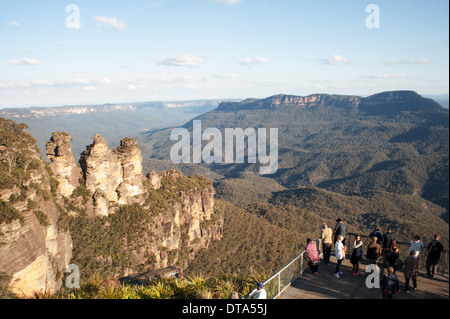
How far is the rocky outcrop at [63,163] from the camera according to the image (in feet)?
122

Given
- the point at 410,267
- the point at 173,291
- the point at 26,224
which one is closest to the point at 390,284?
the point at 410,267

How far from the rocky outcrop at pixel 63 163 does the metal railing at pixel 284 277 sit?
3369cm

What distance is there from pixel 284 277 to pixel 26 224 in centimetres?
2220

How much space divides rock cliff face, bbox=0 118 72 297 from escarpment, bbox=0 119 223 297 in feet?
0.24

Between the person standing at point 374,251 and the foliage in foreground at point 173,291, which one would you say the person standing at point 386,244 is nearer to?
the person standing at point 374,251

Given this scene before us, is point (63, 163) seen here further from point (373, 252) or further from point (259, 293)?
point (373, 252)

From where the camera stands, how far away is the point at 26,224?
24.5 metres

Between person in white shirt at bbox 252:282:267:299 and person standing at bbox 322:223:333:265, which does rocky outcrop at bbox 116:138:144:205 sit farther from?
person in white shirt at bbox 252:282:267:299

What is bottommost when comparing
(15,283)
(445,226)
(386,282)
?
(445,226)

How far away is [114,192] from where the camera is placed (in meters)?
45.6

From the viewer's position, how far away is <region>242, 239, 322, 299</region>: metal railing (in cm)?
1312
